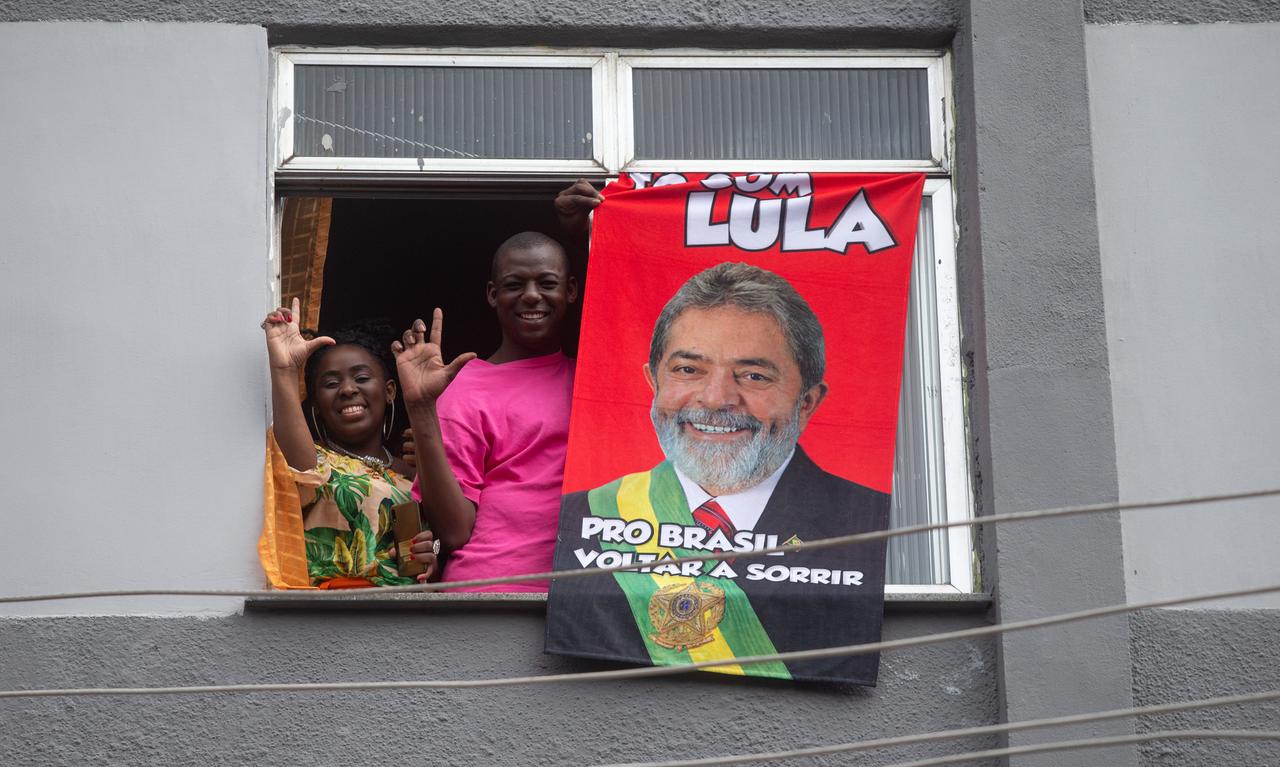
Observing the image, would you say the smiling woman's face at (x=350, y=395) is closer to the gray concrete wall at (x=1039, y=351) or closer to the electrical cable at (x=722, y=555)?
the electrical cable at (x=722, y=555)

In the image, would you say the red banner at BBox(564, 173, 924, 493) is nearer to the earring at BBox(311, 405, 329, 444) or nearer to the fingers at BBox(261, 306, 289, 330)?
the fingers at BBox(261, 306, 289, 330)

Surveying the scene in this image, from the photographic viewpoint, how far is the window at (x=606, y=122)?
573cm

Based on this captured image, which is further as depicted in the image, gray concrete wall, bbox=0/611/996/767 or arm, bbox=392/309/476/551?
arm, bbox=392/309/476/551

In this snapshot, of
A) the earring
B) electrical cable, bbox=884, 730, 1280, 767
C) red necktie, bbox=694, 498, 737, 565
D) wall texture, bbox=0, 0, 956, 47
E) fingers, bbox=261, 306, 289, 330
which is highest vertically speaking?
wall texture, bbox=0, 0, 956, 47

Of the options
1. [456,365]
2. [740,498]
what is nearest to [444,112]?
[456,365]

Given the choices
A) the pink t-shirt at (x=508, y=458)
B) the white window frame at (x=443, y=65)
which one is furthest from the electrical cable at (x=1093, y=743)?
the white window frame at (x=443, y=65)

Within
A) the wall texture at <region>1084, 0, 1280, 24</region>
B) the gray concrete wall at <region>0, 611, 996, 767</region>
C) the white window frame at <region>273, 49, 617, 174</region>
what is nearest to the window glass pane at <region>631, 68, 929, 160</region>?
the white window frame at <region>273, 49, 617, 174</region>

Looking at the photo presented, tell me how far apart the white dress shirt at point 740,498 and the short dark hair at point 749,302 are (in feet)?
1.34

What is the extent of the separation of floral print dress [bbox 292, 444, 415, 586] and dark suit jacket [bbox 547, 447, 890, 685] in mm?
655

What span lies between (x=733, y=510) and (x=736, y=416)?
0.32 metres

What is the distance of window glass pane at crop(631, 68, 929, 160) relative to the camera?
19.2 ft

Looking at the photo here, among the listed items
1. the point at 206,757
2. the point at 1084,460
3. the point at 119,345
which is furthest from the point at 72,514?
the point at 1084,460

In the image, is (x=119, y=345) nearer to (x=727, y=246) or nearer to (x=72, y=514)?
(x=72, y=514)

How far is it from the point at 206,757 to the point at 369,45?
2.46 metres
